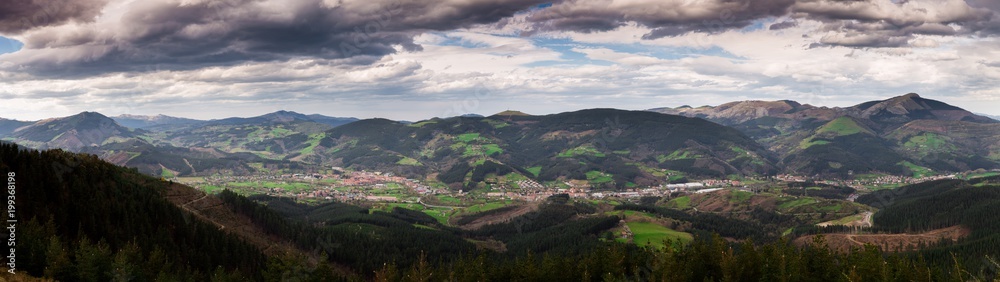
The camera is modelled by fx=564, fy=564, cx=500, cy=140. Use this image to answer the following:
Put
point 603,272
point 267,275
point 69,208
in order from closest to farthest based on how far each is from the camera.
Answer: point 267,275 < point 603,272 < point 69,208

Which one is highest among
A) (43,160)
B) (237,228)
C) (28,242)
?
Result: (43,160)

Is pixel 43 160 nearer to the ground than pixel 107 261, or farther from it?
farther from it

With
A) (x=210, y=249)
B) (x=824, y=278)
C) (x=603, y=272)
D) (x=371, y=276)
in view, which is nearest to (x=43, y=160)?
(x=210, y=249)

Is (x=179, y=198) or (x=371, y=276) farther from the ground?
(x=179, y=198)

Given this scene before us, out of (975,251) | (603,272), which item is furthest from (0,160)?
(975,251)

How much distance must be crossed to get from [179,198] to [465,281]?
136 m

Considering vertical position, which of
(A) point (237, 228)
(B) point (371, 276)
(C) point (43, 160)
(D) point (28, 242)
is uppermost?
(C) point (43, 160)

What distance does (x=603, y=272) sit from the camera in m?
104

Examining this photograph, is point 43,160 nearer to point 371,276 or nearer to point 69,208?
point 69,208

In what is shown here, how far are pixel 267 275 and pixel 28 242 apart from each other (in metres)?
36.9

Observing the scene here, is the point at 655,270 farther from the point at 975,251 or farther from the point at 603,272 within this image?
the point at 975,251

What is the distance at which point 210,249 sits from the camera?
473ft

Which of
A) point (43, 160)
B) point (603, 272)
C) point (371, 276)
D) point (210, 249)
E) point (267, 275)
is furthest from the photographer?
point (371, 276)

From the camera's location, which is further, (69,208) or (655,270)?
(69,208)
